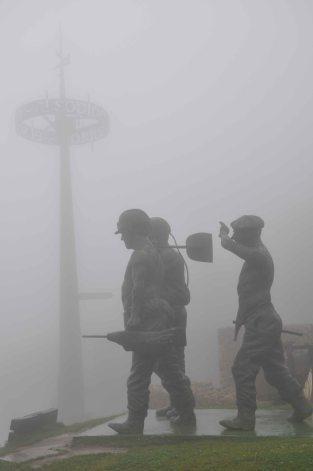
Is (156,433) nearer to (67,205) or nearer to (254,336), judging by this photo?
(254,336)

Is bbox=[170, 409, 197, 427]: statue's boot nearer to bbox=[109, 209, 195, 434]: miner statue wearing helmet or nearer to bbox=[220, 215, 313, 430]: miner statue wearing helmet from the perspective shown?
bbox=[109, 209, 195, 434]: miner statue wearing helmet

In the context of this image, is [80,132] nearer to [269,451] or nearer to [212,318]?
[212,318]

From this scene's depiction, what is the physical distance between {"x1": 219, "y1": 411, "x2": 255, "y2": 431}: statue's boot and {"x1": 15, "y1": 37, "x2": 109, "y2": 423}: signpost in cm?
2119

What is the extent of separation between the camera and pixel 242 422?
5.72 meters

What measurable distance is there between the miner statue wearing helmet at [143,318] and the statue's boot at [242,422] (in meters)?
0.56

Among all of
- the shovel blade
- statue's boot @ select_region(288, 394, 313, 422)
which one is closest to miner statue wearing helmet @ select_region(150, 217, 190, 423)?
the shovel blade

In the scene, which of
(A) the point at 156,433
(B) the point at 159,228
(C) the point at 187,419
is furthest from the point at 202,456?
(B) the point at 159,228

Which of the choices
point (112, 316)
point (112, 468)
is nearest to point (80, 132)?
point (112, 316)

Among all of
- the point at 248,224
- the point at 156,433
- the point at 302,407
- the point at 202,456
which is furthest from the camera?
the point at 248,224

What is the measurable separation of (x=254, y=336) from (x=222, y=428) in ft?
3.58

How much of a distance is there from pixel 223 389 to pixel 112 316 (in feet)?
59.6

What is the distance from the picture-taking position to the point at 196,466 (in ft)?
14.0

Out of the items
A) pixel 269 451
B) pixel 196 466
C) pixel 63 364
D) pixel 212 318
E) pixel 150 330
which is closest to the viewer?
pixel 196 466

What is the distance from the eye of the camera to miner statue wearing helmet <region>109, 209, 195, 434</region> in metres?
5.75
